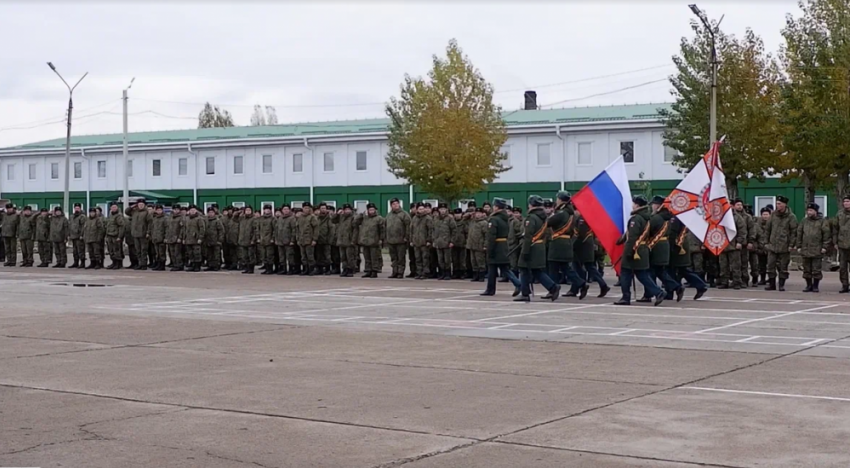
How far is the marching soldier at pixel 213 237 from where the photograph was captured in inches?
1254

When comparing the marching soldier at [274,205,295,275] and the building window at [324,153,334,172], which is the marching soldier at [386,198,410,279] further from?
the building window at [324,153,334,172]

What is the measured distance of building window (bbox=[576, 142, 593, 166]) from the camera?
178 feet

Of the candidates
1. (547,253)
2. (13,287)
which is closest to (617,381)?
(547,253)

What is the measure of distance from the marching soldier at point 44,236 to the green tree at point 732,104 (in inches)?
833

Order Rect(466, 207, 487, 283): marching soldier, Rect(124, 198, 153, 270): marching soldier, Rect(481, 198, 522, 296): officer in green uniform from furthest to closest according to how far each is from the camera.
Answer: Rect(124, 198, 153, 270): marching soldier < Rect(466, 207, 487, 283): marching soldier < Rect(481, 198, 522, 296): officer in green uniform

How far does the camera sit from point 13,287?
2542 centimetres

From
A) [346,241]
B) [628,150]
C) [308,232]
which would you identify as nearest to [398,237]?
[346,241]

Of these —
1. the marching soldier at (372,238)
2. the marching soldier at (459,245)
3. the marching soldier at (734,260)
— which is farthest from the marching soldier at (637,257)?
the marching soldier at (372,238)

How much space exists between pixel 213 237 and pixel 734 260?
47.5ft

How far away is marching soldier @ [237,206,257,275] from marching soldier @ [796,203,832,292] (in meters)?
14.3

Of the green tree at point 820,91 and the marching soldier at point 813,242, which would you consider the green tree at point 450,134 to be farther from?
the marching soldier at point 813,242

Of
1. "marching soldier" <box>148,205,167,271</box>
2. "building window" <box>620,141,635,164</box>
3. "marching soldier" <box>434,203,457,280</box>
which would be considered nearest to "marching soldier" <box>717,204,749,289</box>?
"marching soldier" <box>434,203,457,280</box>

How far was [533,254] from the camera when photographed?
20422 mm

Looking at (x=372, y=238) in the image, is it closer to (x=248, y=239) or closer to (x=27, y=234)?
(x=248, y=239)
